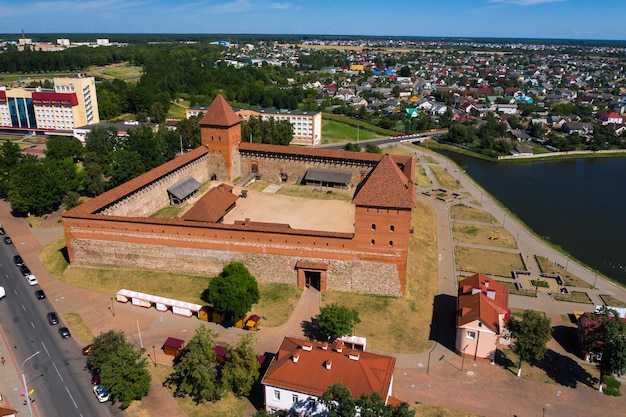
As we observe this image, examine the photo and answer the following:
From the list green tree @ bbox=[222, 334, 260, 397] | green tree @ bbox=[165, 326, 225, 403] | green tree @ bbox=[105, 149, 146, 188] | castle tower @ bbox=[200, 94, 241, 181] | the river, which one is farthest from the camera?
castle tower @ bbox=[200, 94, 241, 181]

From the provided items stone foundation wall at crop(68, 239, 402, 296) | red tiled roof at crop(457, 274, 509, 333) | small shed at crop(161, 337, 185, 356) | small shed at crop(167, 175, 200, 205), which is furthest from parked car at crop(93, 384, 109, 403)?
small shed at crop(167, 175, 200, 205)

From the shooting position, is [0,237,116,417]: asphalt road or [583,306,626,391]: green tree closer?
[0,237,116,417]: asphalt road

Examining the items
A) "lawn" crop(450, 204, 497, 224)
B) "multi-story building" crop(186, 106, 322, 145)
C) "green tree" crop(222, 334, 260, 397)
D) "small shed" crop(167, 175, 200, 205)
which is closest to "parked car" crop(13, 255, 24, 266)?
"small shed" crop(167, 175, 200, 205)

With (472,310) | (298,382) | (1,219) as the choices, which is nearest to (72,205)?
(1,219)

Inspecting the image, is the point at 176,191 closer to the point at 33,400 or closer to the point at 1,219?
the point at 1,219

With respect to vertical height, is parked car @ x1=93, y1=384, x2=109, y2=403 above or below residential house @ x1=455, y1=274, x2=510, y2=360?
below

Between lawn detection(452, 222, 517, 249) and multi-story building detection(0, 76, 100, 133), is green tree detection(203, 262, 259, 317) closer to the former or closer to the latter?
lawn detection(452, 222, 517, 249)

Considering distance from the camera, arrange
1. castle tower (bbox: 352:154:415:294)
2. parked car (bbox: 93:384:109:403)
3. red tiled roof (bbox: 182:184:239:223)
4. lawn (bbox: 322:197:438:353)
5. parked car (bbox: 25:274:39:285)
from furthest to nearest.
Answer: red tiled roof (bbox: 182:184:239:223) → parked car (bbox: 25:274:39:285) → castle tower (bbox: 352:154:415:294) → lawn (bbox: 322:197:438:353) → parked car (bbox: 93:384:109:403)

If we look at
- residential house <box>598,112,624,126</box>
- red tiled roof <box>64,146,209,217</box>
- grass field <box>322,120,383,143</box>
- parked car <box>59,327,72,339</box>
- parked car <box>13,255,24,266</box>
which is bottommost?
parked car <box>59,327,72,339</box>
